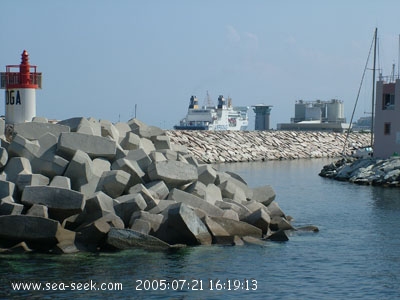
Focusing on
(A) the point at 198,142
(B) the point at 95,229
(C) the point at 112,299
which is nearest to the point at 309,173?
(A) the point at 198,142

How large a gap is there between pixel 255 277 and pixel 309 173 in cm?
2981

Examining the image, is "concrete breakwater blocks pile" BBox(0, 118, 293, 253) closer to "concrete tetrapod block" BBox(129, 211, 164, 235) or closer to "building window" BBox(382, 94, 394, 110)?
"concrete tetrapod block" BBox(129, 211, 164, 235)

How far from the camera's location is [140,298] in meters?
13.4

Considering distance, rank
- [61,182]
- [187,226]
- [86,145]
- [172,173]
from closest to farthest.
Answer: [187,226] < [61,182] < [86,145] < [172,173]

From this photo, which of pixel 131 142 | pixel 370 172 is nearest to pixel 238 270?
pixel 131 142

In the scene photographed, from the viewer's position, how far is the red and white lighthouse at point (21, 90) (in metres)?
21.4

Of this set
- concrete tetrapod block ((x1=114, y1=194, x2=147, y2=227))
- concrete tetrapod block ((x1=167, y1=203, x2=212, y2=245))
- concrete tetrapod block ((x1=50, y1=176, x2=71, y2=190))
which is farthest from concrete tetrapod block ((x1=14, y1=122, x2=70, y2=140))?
concrete tetrapod block ((x1=167, y1=203, x2=212, y2=245))

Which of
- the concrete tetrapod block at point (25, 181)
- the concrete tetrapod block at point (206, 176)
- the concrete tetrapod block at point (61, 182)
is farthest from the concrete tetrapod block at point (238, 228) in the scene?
the concrete tetrapod block at point (25, 181)

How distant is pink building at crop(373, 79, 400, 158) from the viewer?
39.8 m

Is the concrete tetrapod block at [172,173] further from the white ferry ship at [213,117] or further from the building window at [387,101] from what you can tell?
the white ferry ship at [213,117]

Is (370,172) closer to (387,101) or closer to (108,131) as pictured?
(387,101)

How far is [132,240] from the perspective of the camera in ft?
53.6

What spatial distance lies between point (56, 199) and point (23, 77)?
5.95 m

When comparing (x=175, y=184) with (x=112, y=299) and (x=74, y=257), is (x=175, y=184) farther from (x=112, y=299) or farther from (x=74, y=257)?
(x=112, y=299)
